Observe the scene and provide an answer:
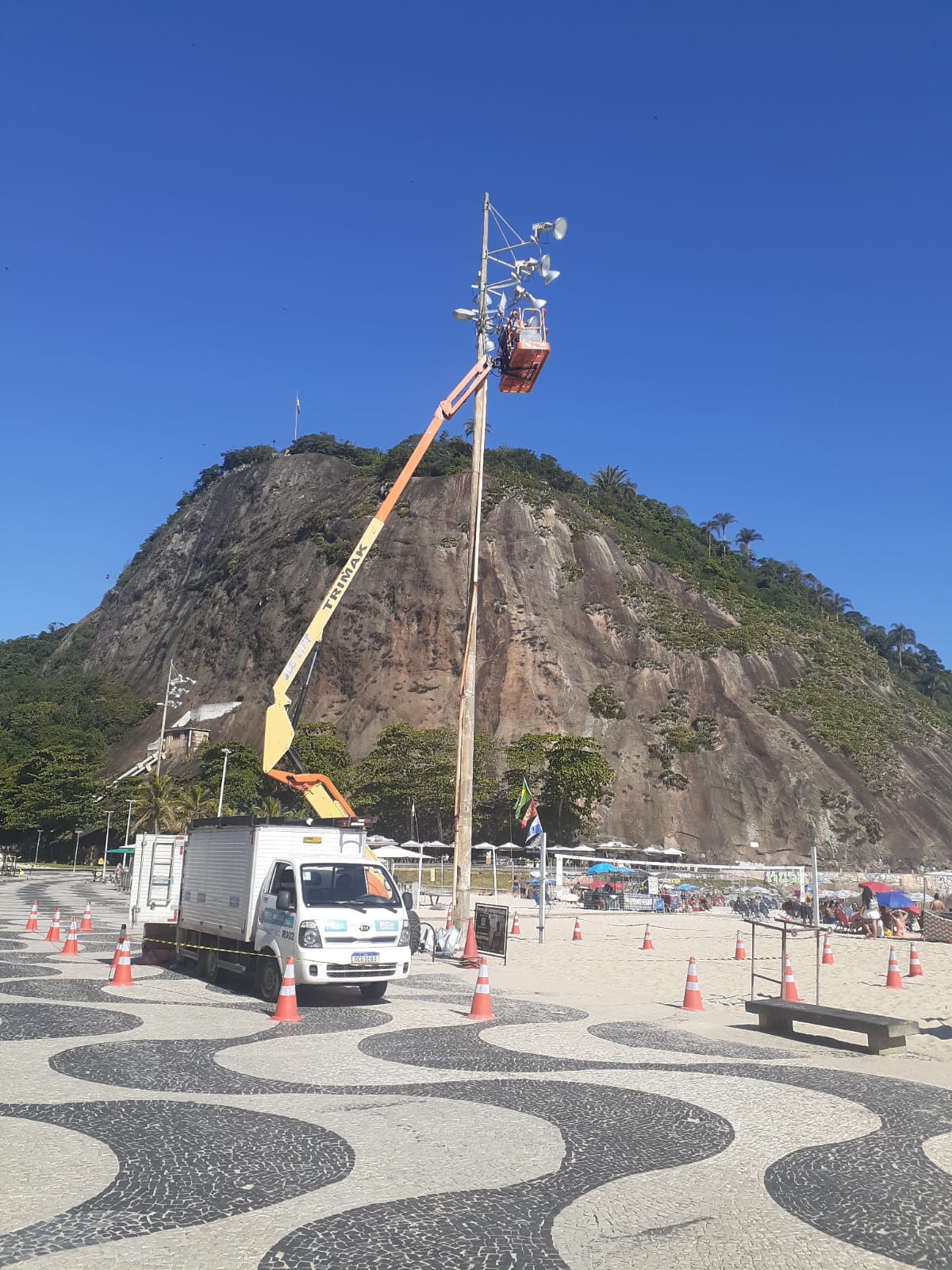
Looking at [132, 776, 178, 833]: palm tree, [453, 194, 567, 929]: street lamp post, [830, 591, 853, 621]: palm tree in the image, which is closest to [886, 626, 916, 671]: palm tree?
[830, 591, 853, 621]: palm tree

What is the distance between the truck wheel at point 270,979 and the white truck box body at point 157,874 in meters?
6.08

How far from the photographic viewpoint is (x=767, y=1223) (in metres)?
5.25

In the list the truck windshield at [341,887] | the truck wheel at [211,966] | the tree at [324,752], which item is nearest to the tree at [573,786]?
the tree at [324,752]

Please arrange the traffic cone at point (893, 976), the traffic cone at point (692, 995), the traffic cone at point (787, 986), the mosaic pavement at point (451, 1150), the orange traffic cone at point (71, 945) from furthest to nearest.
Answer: the orange traffic cone at point (71, 945)
the traffic cone at point (893, 976)
the traffic cone at point (692, 995)
the traffic cone at point (787, 986)
the mosaic pavement at point (451, 1150)

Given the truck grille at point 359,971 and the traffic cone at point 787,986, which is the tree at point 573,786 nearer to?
the traffic cone at point 787,986

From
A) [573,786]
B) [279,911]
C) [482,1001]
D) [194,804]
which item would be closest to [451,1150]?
[482,1001]

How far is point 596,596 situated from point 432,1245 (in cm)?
9385

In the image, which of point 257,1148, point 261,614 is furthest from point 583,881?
point 261,614

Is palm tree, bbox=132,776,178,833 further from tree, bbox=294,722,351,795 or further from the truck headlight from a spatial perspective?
the truck headlight

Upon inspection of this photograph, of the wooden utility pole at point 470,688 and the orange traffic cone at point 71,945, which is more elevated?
the wooden utility pole at point 470,688

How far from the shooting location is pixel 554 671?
89.6 m

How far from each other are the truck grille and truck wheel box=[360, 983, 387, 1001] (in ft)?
2.56

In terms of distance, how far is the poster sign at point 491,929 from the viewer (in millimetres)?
18688

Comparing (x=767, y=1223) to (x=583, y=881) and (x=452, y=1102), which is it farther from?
(x=583, y=881)
